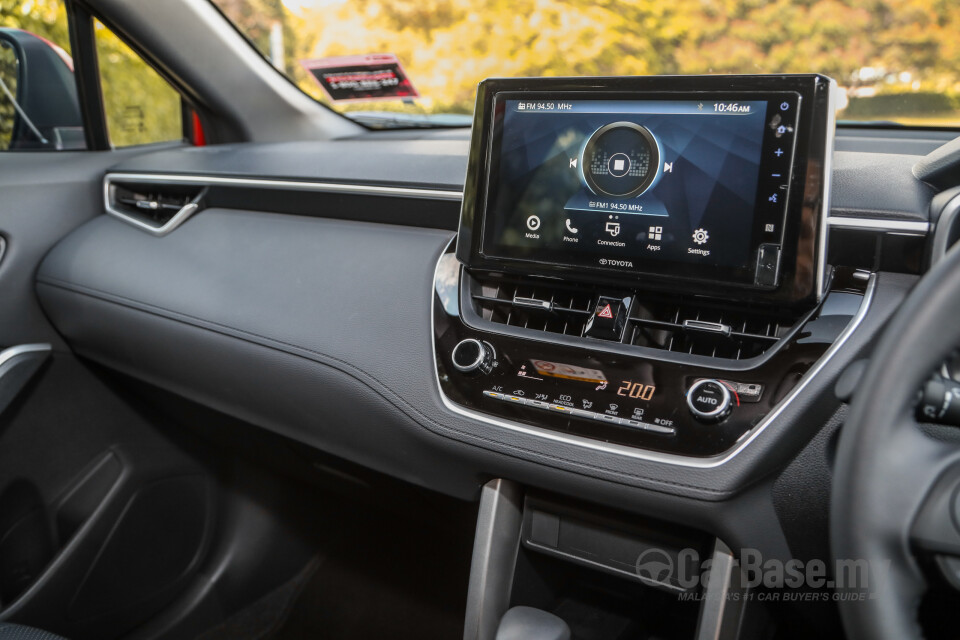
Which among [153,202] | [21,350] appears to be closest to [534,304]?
[153,202]

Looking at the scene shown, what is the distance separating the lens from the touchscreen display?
3.48ft

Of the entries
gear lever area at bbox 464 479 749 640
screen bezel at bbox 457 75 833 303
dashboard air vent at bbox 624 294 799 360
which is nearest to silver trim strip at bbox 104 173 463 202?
screen bezel at bbox 457 75 833 303

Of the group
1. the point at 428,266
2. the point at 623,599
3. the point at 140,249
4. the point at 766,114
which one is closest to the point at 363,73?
the point at 140,249

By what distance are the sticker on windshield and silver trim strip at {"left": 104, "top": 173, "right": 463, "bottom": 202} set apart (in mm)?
418

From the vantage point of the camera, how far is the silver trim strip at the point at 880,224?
1.03 metres

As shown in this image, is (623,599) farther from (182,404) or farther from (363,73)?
(363,73)

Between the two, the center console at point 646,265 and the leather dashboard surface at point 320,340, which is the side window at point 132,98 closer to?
the leather dashboard surface at point 320,340

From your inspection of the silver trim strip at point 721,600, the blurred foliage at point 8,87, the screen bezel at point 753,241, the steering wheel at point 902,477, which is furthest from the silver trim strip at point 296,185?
the steering wheel at point 902,477

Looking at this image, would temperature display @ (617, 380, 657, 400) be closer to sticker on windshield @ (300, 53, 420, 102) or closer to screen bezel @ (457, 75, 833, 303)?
screen bezel @ (457, 75, 833, 303)

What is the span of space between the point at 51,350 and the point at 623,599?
1.43m

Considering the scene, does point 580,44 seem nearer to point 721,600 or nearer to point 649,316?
point 649,316

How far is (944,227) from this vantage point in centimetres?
100

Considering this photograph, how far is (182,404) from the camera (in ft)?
6.50

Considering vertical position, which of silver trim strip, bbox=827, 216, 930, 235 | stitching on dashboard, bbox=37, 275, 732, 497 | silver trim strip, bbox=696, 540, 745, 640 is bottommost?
silver trim strip, bbox=696, 540, 745, 640
